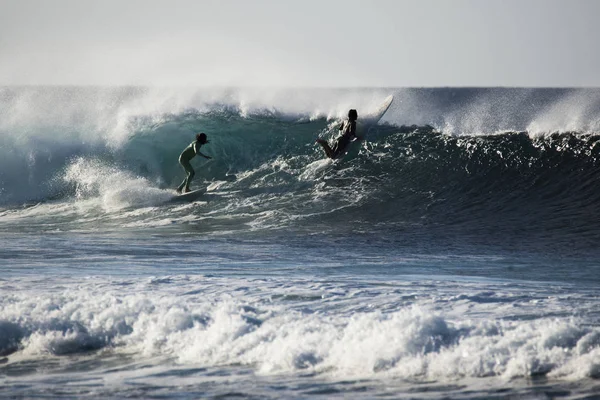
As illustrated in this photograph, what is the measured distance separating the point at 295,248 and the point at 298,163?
19.3 ft

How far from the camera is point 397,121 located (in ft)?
59.5

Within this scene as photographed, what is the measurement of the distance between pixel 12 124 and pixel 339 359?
17.1 meters

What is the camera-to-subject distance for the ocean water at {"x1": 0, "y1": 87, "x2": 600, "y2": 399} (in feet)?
19.2

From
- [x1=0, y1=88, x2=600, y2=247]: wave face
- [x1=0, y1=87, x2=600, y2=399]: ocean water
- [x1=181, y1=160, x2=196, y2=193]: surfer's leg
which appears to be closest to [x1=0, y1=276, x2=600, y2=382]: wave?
[x1=0, y1=87, x2=600, y2=399]: ocean water

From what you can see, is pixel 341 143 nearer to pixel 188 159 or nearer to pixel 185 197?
pixel 188 159

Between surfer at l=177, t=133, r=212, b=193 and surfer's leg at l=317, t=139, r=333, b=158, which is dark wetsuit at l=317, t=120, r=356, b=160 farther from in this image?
surfer at l=177, t=133, r=212, b=193

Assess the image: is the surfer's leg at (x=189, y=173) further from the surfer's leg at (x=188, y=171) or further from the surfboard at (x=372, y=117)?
the surfboard at (x=372, y=117)

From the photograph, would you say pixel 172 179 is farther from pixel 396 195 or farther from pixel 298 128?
pixel 396 195

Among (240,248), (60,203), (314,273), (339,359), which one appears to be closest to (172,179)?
(60,203)

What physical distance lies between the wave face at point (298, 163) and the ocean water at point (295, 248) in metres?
0.06

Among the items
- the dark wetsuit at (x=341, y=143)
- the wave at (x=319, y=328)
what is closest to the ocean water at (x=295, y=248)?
the wave at (x=319, y=328)

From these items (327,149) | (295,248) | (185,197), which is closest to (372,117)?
(327,149)

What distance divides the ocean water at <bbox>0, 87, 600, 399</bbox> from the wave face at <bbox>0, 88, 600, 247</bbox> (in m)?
0.06

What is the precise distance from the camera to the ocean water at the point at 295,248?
584 cm
